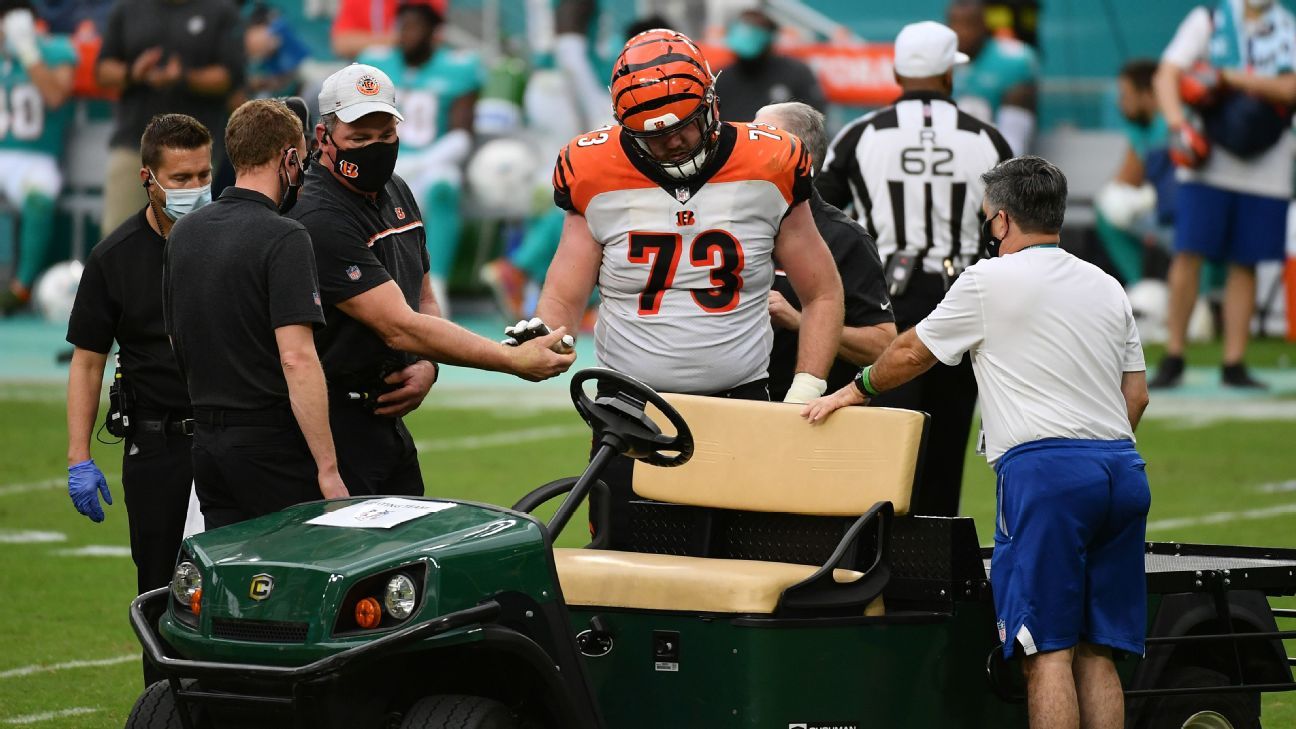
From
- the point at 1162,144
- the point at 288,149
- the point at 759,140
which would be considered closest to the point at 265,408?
the point at 288,149

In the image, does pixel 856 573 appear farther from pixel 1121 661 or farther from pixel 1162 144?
pixel 1162 144

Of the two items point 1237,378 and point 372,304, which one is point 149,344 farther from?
point 1237,378

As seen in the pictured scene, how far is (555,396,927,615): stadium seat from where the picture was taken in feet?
15.8

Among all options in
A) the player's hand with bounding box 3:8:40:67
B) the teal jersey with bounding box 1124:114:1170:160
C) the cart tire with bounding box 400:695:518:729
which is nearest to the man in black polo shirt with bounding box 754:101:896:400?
the cart tire with bounding box 400:695:518:729

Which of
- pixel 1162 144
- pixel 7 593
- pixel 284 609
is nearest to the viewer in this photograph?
pixel 284 609

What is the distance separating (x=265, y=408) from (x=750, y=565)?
1.33 metres

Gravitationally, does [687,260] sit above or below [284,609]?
above

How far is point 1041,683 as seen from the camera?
4914 millimetres

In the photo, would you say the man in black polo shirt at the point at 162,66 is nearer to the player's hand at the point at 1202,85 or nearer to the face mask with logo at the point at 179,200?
the player's hand at the point at 1202,85

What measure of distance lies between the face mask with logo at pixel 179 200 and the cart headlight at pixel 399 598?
1998 mm

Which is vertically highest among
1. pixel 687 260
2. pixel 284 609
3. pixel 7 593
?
pixel 687 260

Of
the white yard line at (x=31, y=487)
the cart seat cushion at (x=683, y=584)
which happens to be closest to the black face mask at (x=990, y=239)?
the cart seat cushion at (x=683, y=584)

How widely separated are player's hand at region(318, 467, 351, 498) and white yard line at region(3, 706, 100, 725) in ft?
5.11

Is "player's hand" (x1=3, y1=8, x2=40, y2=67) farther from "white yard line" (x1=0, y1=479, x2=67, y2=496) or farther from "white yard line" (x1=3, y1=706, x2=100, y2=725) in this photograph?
"white yard line" (x1=3, y1=706, x2=100, y2=725)
